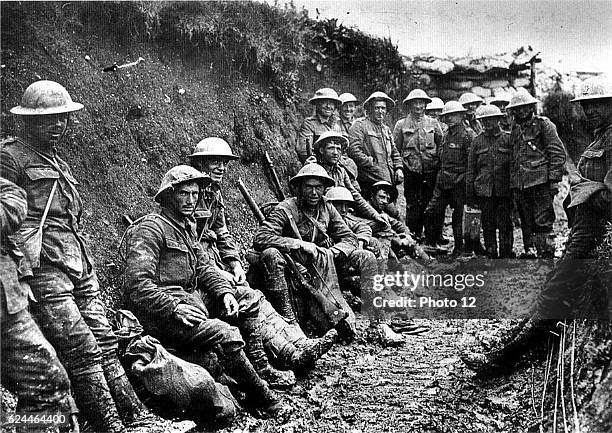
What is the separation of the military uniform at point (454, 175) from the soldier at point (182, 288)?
5.60 metres

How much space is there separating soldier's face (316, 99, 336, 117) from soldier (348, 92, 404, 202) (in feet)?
1.94

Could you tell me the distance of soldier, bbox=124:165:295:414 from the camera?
488cm

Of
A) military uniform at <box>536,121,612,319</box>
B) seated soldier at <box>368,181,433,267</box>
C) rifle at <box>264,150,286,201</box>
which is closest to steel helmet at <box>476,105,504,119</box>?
seated soldier at <box>368,181,433,267</box>

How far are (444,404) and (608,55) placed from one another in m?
3.12

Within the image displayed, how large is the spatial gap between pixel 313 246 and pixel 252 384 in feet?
7.18

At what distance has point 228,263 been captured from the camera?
20.8 ft

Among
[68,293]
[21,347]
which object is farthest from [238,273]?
[21,347]

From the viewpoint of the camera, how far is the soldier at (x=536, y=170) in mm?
8859

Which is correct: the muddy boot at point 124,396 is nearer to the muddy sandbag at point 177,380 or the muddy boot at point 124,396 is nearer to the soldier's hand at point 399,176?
the muddy sandbag at point 177,380

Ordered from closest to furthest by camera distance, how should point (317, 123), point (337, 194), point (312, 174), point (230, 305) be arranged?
1. point (230, 305)
2. point (312, 174)
3. point (337, 194)
4. point (317, 123)

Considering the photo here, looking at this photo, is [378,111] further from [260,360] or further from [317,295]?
[260,360]

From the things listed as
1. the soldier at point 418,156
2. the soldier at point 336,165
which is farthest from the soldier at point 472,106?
the soldier at point 336,165

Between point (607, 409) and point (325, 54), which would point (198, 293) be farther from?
point (325, 54)

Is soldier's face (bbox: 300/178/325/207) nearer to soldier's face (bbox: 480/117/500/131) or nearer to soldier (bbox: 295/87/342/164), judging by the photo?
soldier (bbox: 295/87/342/164)
